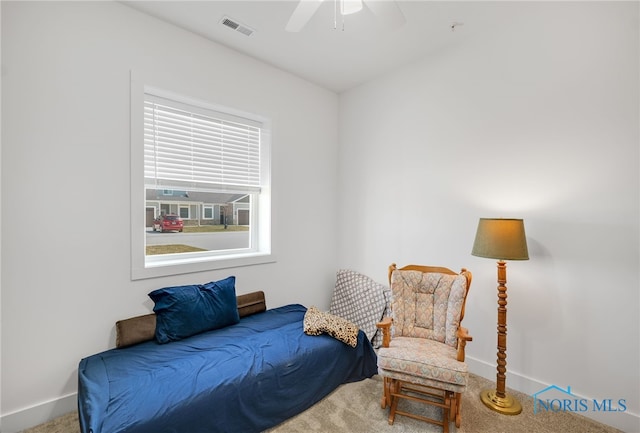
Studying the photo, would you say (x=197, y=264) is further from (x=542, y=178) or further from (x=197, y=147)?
(x=542, y=178)

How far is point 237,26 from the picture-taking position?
8.02 ft

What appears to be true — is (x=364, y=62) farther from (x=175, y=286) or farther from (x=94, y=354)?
(x=94, y=354)

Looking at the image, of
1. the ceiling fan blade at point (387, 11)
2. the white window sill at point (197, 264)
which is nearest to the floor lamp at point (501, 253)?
the ceiling fan blade at point (387, 11)

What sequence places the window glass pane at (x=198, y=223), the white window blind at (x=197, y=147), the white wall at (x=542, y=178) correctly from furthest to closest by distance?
1. the window glass pane at (x=198, y=223)
2. the white window blind at (x=197, y=147)
3. the white wall at (x=542, y=178)

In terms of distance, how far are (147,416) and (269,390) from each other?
28.1 inches

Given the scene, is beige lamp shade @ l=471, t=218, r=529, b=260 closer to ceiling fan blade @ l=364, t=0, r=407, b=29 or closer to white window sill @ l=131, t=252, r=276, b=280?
ceiling fan blade @ l=364, t=0, r=407, b=29

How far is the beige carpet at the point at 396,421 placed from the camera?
189cm

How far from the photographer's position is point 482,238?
2.12 meters

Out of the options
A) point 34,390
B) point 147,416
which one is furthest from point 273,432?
point 34,390

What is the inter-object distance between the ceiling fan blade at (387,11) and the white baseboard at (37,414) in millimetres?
3096

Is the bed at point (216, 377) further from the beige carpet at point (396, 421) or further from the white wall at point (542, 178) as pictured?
the white wall at point (542, 178)

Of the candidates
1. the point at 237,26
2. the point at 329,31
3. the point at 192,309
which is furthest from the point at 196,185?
the point at 329,31

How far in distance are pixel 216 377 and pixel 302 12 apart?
2.24 m

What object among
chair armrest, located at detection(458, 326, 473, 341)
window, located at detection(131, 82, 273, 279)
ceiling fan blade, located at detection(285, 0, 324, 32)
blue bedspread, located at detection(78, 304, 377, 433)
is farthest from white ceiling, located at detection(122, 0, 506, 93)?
blue bedspread, located at detection(78, 304, 377, 433)
